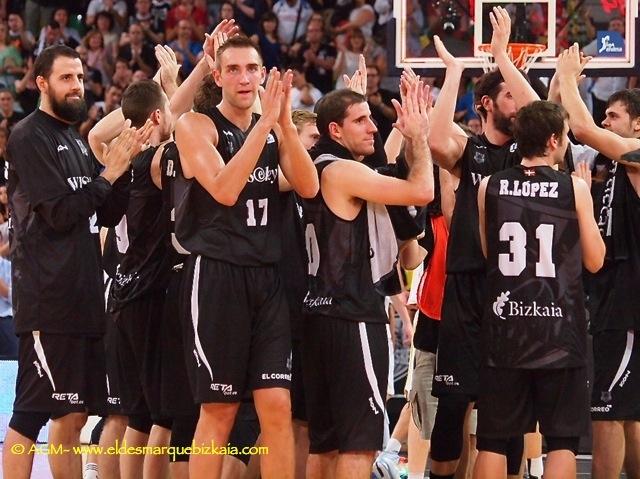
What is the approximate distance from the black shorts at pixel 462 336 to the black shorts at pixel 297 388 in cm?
84

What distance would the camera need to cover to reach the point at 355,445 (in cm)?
654

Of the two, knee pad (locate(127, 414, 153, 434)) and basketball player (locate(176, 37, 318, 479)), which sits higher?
basketball player (locate(176, 37, 318, 479))

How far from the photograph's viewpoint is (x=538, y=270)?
6578 mm

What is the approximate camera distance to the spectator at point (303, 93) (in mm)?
15359

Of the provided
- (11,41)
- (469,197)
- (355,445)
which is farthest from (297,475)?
(11,41)

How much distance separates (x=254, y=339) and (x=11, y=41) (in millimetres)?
11332

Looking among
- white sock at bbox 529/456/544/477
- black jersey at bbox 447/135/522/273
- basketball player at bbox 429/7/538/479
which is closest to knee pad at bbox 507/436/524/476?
basketball player at bbox 429/7/538/479

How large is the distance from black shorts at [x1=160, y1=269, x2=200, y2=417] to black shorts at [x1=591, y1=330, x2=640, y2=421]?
96.4 inches

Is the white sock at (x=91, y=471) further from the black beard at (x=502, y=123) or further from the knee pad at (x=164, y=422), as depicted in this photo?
the black beard at (x=502, y=123)

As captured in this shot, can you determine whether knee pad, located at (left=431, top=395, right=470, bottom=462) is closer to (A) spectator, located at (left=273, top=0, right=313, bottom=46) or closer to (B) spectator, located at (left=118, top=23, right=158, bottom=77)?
(A) spectator, located at (left=273, top=0, right=313, bottom=46)

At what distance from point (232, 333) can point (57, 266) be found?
47.2 inches

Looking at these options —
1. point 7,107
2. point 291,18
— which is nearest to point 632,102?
point 291,18

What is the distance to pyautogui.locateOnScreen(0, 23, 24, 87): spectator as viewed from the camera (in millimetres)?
16484

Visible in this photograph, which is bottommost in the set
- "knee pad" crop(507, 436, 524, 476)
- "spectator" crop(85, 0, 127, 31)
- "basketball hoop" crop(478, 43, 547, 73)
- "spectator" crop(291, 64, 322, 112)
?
"knee pad" crop(507, 436, 524, 476)
